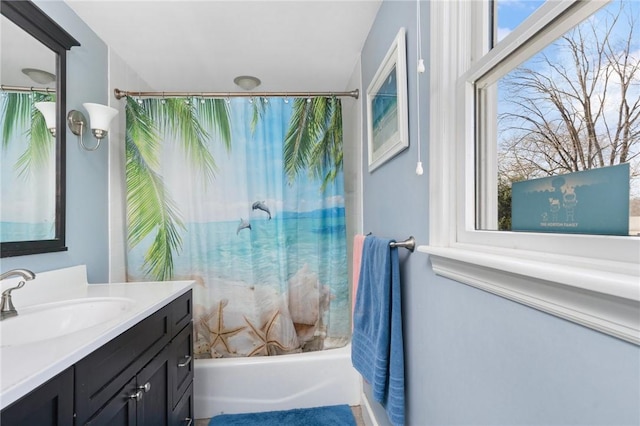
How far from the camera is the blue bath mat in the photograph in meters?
1.75

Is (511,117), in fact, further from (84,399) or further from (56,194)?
(56,194)

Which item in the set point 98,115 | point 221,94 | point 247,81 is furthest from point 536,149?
point 247,81

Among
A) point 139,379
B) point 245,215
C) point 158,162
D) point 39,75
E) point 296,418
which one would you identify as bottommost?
point 296,418

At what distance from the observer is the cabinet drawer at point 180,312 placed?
1.34 meters

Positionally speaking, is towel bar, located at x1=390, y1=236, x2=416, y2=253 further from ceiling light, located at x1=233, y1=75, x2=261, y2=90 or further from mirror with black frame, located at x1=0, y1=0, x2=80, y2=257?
ceiling light, located at x1=233, y1=75, x2=261, y2=90

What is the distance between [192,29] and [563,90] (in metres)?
1.68

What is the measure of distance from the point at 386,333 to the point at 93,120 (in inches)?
64.6

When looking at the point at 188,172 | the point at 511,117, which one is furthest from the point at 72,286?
the point at 511,117

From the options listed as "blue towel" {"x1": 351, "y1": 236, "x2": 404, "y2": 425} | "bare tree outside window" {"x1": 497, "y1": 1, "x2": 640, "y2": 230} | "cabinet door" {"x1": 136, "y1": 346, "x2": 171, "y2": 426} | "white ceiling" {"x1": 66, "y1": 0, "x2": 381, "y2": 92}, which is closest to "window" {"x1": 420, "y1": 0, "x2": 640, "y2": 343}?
"bare tree outside window" {"x1": 497, "y1": 1, "x2": 640, "y2": 230}

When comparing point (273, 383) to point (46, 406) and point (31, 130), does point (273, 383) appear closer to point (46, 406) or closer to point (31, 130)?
point (46, 406)

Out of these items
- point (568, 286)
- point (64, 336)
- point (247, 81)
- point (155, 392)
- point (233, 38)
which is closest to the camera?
point (568, 286)

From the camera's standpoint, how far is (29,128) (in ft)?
4.10

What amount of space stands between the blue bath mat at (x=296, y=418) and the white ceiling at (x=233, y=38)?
2113 millimetres

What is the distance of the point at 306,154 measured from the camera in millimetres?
1935
